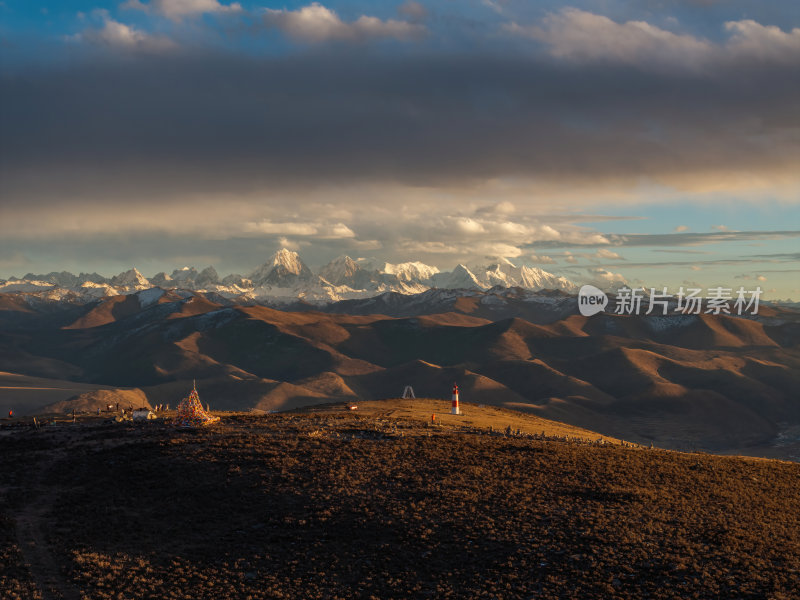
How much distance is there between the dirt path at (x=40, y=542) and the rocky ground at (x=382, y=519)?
13 centimetres

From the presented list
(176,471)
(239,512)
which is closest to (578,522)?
(239,512)

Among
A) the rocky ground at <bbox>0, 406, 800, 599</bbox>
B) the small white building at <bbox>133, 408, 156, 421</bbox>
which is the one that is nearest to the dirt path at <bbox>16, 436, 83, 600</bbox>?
the rocky ground at <bbox>0, 406, 800, 599</bbox>

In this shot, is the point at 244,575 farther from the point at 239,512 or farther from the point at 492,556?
the point at 492,556

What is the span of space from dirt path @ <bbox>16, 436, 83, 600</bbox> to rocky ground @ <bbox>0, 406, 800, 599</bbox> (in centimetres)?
13

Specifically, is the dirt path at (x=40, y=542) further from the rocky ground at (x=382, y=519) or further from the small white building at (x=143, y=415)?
the small white building at (x=143, y=415)

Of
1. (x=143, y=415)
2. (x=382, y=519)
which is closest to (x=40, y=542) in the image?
(x=382, y=519)

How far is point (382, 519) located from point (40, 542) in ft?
54.7

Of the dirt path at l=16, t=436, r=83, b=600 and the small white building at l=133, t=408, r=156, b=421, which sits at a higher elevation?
the dirt path at l=16, t=436, r=83, b=600

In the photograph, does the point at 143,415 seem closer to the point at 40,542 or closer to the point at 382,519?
the point at 40,542

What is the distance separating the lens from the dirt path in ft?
98.0

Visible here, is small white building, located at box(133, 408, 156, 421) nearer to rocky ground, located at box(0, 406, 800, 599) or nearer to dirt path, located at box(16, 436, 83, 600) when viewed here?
rocky ground, located at box(0, 406, 800, 599)

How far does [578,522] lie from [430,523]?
743 centimetres

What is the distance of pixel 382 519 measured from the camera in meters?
36.2

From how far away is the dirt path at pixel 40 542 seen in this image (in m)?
29.9
